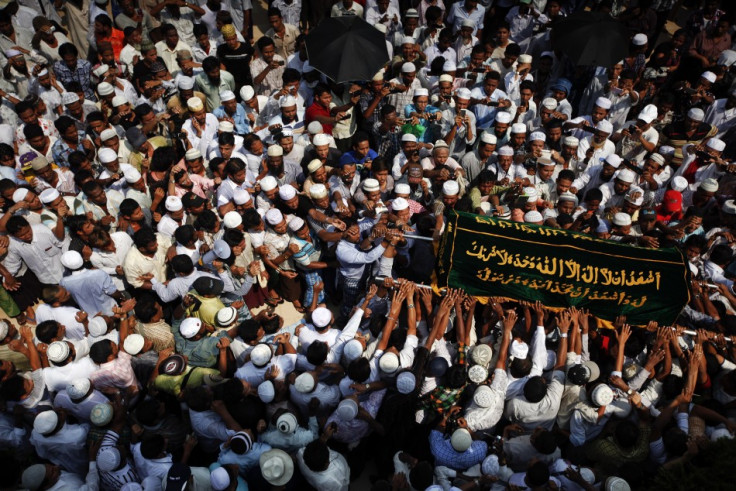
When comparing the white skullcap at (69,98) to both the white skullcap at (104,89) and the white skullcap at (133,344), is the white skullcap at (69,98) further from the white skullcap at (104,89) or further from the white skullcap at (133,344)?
the white skullcap at (133,344)

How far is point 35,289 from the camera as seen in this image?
662 cm

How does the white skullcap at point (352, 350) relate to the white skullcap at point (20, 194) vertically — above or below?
below

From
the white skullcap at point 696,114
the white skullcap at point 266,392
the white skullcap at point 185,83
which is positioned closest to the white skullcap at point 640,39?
the white skullcap at point 696,114

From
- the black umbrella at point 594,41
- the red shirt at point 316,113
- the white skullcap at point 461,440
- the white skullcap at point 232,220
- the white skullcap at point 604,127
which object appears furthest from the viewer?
the black umbrella at point 594,41

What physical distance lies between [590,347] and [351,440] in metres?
3.05

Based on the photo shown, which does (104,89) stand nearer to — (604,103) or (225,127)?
(225,127)

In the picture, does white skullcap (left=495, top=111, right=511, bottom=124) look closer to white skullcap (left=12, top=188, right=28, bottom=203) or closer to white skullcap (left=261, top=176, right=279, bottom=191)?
white skullcap (left=261, top=176, right=279, bottom=191)

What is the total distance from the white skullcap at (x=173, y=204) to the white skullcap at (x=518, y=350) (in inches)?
174

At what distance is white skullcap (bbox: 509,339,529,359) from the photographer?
501 cm

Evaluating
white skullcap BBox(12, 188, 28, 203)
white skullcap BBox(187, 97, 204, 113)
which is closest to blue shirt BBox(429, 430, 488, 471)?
white skullcap BBox(12, 188, 28, 203)

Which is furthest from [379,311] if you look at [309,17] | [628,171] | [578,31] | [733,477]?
[309,17]

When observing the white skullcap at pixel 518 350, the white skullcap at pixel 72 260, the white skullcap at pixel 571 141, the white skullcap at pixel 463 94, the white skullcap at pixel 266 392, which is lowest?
the white skullcap at pixel 266 392

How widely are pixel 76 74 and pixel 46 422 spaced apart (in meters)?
6.64

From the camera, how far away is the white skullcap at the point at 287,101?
7.63 meters
